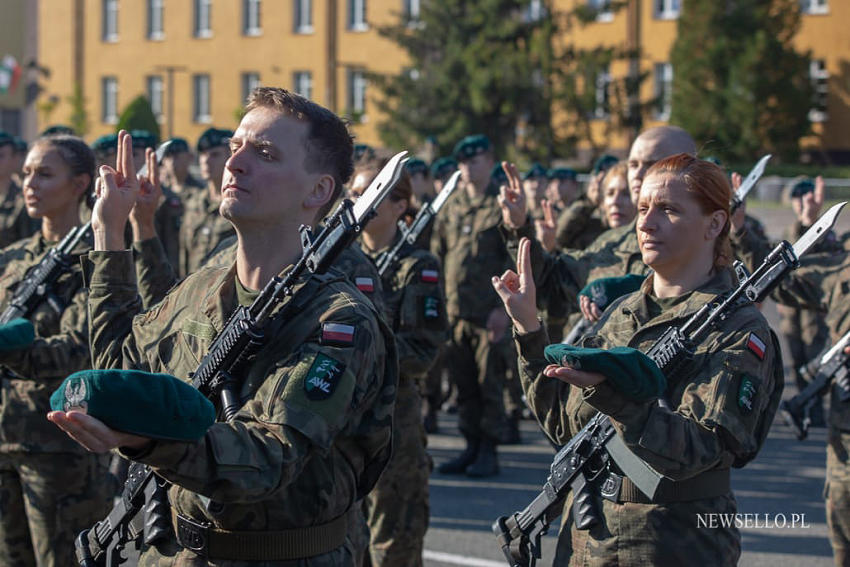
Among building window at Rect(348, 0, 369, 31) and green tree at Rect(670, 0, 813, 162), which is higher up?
building window at Rect(348, 0, 369, 31)

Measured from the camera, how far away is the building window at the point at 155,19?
50.5 m

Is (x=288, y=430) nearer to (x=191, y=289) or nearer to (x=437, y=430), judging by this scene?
(x=191, y=289)

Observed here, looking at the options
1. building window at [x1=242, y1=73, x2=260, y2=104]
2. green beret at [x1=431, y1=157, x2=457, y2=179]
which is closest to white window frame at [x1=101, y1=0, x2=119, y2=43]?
building window at [x1=242, y1=73, x2=260, y2=104]

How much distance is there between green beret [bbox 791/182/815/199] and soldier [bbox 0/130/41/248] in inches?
213

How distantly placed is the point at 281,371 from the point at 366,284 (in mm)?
1975

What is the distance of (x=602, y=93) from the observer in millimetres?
36656

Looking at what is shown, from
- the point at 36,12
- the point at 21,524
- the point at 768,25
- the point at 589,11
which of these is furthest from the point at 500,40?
the point at 21,524

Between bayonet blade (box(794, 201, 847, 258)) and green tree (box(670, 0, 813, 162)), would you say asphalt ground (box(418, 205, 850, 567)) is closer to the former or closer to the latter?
bayonet blade (box(794, 201, 847, 258))

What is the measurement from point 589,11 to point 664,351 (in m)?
33.3

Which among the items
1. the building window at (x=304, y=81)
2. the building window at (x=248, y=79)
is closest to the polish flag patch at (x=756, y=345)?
the building window at (x=304, y=81)

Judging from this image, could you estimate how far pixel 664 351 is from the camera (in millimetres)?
3545

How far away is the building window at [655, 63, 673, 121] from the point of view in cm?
3703

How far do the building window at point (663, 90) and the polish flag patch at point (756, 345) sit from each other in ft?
113
